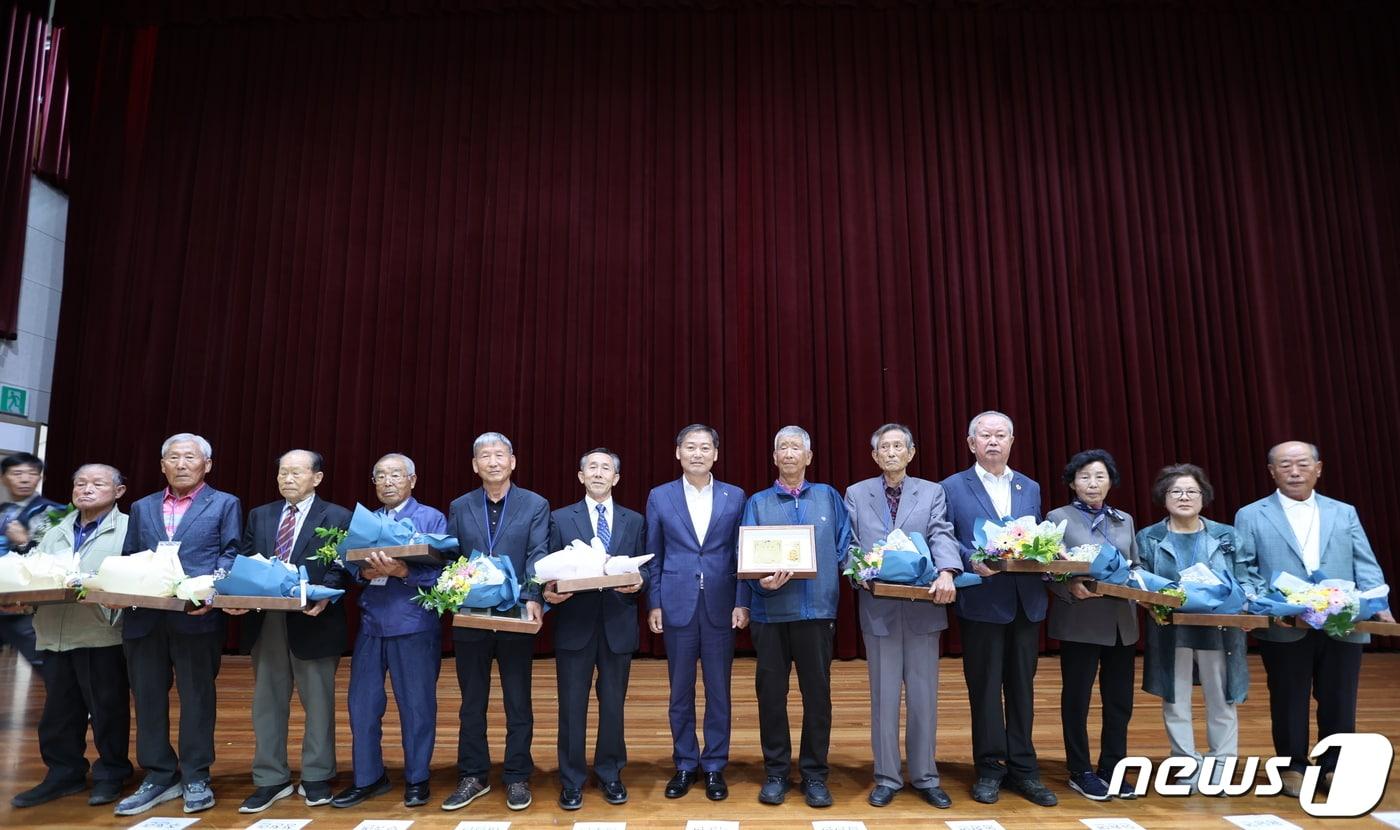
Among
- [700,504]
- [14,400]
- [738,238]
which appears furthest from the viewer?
[738,238]

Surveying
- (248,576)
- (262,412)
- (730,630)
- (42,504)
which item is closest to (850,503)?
(730,630)

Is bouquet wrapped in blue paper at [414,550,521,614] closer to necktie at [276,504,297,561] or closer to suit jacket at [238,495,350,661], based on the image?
suit jacket at [238,495,350,661]

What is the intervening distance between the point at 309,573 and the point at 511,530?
769 mm

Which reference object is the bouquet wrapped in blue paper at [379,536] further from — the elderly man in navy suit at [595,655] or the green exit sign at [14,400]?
the green exit sign at [14,400]

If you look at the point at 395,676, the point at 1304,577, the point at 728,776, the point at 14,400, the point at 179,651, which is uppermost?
the point at 14,400

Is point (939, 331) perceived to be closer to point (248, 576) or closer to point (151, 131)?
point (248, 576)

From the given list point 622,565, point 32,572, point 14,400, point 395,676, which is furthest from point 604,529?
point 14,400

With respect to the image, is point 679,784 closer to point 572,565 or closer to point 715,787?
point 715,787

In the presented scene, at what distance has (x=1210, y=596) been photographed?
10.1 ft

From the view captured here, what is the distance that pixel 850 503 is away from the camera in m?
3.43

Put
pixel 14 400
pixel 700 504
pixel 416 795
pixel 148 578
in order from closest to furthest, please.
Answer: pixel 148 578, pixel 416 795, pixel 700 504, pixel 14 400

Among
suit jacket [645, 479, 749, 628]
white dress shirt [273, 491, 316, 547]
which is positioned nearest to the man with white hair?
white dress shirt [273, 491, 316, 547]

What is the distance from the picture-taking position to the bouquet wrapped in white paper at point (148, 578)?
9.62 feet

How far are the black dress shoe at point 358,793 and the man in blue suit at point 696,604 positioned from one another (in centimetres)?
110
